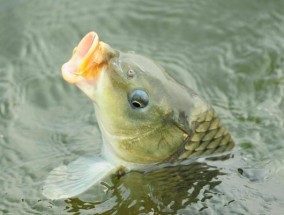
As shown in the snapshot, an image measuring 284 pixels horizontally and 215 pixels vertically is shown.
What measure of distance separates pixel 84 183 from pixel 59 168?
0.36m

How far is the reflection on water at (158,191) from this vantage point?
4.33 m

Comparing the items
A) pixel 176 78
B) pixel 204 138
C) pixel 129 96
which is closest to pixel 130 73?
pixel 129 96

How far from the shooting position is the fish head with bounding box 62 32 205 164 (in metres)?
4.11

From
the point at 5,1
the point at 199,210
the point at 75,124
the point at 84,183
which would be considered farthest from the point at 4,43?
the point at 199,210

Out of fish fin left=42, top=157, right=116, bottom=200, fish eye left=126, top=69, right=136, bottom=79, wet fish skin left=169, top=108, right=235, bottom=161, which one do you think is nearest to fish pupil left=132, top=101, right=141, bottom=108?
fish eye left=126, top=69, right=136, bottom=79

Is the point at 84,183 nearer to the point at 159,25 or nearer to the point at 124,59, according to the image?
the point at 124,59

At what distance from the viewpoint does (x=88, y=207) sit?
4512 millimetres

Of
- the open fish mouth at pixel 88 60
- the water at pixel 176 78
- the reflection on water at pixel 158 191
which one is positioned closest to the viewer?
the open fish mouth at pixel 88 60

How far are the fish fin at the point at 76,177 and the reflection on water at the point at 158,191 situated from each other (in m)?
0.12

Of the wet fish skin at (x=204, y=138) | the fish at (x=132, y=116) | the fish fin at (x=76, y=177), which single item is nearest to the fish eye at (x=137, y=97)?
the fish at (x=132, y=116)

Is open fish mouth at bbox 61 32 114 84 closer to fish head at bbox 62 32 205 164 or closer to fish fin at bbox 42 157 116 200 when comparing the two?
fish head at bbox 62 32 205 164

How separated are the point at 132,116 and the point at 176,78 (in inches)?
17.8

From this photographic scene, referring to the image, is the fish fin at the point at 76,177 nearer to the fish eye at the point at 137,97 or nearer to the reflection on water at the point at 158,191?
the reflection on water at the point at 158,191

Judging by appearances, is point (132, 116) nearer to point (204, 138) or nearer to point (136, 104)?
point (136, 104)
